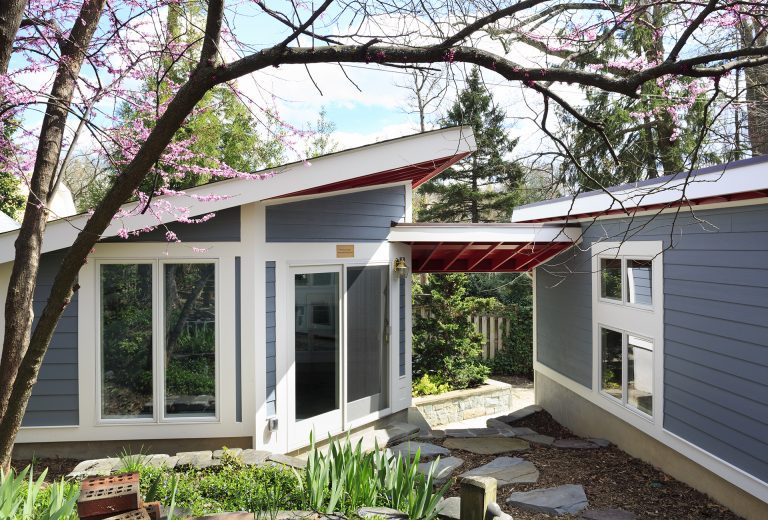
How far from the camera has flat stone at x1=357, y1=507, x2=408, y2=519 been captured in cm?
354

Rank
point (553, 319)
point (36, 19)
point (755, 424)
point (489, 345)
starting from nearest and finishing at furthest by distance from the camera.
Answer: point (36, 19) → point (755, 424) → point (553, 319) → point (489, 345)

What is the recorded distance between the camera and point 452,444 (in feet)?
23.2

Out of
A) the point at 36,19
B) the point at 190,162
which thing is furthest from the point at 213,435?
the point at 190,162

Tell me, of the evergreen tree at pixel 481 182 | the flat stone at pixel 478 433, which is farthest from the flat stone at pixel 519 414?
the evergreen tree at pixel 481 182

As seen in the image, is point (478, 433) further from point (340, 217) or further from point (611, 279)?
point (340, 217)

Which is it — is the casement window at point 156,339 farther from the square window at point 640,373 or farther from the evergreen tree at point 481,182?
the evergreen tree at point 481,182

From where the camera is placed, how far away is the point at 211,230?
586 cm

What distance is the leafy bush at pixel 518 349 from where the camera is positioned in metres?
13.5

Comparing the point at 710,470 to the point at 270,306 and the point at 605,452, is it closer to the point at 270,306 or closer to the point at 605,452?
the point at 605,452

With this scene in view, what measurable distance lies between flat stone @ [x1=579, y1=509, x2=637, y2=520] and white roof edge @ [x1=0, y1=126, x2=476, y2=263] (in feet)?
11.3

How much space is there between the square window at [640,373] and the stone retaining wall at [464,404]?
366 cm

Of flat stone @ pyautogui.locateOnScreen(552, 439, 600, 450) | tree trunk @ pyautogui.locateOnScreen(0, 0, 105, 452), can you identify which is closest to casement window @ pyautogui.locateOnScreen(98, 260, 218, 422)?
tree trunk @ pyautogui.locateOnScreen(0, 0, 105, 452)

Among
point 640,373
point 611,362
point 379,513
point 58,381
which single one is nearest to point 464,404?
point 611,362

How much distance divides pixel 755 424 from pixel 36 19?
622cm
